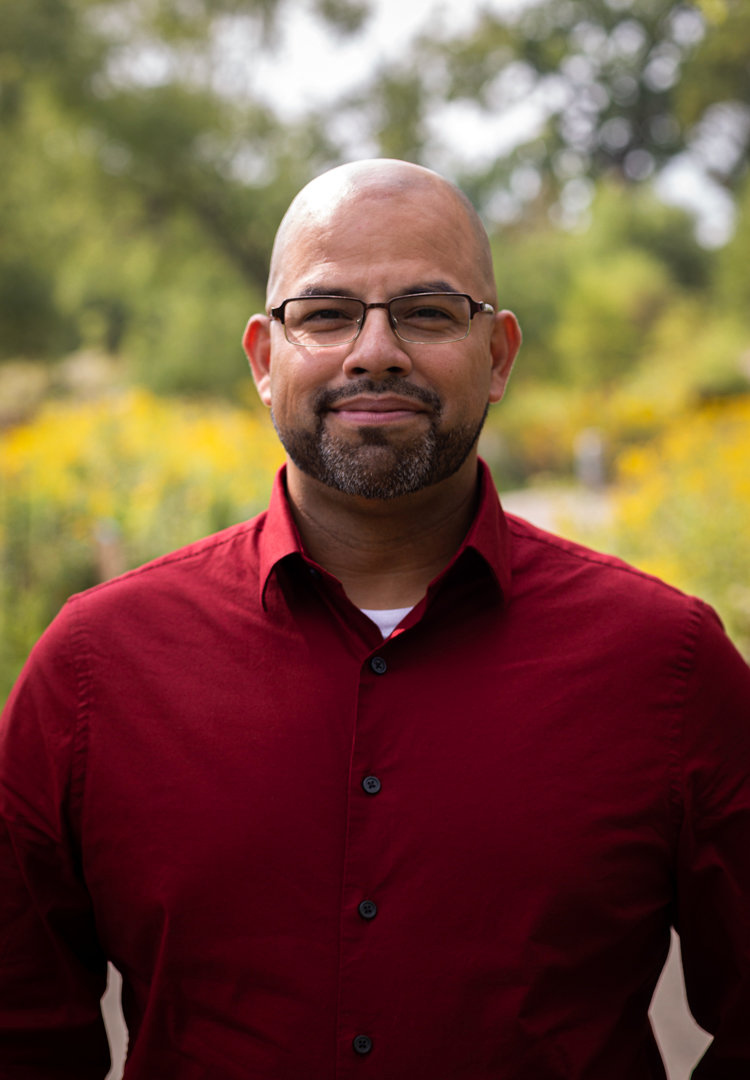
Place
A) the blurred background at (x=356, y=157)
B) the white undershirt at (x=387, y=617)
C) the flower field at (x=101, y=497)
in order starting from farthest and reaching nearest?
the blurred background at (x=356, y=157), the flower field at (x=101, y=497), the white undershirt at (x=387, y=617)

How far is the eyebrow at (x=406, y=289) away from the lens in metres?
1.52

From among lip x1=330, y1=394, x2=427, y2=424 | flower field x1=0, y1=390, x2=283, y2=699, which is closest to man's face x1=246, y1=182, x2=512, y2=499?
lip x1=330, y1=394, x2=427, y2=424

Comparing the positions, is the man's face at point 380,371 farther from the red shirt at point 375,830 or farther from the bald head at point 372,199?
the red shirt at point 375,830

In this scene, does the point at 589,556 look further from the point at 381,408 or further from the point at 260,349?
the point at 260,349

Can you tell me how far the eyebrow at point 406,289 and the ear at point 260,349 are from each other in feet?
0.53

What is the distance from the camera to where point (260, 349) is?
1735 millimetres

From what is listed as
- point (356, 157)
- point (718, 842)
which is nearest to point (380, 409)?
point (718, 842)

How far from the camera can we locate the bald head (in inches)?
61.8

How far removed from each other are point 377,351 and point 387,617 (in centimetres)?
40

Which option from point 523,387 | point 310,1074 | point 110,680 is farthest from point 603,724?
point 523,387

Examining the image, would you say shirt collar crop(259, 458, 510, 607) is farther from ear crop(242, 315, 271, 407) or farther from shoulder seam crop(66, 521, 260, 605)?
ear crop(242, 315, 271, 407)

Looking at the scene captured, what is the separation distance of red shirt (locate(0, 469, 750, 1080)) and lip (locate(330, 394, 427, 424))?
22 cm

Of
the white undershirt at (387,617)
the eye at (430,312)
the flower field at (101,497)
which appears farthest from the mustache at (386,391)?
the flower field at (101,497)

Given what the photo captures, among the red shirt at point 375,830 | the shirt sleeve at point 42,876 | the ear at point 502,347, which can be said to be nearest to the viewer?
the red shirt at point 375,830
